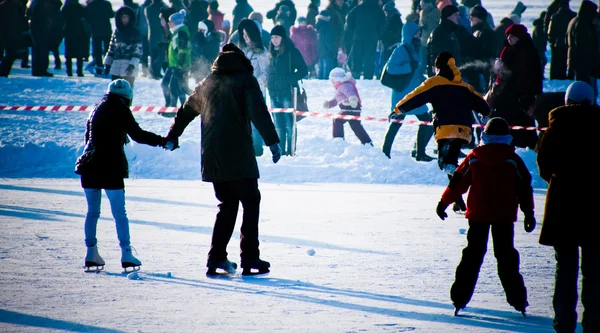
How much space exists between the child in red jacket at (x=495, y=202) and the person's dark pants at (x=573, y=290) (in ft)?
1.70

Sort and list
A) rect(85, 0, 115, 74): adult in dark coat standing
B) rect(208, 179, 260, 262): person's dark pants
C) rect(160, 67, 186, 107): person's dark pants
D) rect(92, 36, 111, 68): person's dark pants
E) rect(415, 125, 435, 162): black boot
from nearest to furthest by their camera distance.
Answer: rect(208, 179, 260, 262): person's dark pants
rect(415, 125, 435, 162): black boot
rect(160, 67, 186, 107): person's dark pants
rect(85, 0, 115, 74): adult in dark coat standing
rect(92, 36, 111, 68): person's dark pants

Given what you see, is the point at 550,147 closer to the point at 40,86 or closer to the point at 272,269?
the point at 272,269

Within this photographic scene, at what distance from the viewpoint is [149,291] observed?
6.06 metres

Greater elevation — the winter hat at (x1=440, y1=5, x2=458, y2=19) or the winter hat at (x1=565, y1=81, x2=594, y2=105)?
the winter hat at (x1=440, y1=5, x2=458, y2=19)

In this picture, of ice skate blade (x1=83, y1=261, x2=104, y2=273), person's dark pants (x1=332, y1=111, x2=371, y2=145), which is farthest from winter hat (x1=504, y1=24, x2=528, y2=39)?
ice skate blade (x1=83, y1=261, x2=104, y2=273)

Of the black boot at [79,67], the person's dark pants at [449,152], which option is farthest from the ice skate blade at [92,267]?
the black boot at [79,67]

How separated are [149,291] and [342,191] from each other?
5.90 m

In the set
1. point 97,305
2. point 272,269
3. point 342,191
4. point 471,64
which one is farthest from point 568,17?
point 97,305

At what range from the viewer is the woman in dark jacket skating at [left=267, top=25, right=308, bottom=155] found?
45.2ft

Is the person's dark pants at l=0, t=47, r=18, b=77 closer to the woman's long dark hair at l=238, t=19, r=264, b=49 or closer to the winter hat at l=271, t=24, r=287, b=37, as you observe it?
the woman's long dark hair at l=238, t=19, r=264, b=49

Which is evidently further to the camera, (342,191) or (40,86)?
(40,86)

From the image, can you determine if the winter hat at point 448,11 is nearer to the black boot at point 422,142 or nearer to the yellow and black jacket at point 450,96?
the black boot at point 422,142

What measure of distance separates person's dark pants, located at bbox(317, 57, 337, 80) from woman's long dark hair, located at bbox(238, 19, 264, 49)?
733cm

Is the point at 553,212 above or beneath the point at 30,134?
above
